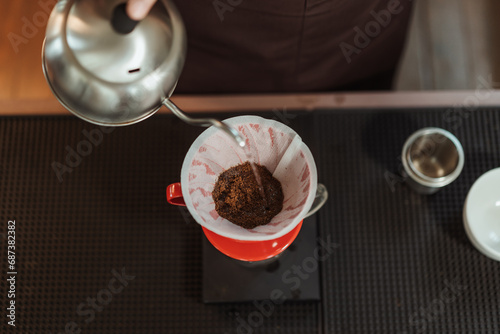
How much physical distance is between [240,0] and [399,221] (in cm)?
63

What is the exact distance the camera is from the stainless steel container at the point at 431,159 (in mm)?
902

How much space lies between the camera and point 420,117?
1010mm

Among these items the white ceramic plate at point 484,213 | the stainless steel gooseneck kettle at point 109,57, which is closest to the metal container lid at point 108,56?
the stainless steel gooseneck kettle at point 109,57

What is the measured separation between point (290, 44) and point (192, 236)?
0.56 m

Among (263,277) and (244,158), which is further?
(263,277)

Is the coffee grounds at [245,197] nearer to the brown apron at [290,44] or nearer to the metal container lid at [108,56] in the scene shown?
the metal container lid at [108,56]

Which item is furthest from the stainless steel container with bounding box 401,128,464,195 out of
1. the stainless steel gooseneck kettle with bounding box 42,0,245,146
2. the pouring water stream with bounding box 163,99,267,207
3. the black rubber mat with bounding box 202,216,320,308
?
the stainless steel gooseneck kettle with bounding box 42,0,245,146

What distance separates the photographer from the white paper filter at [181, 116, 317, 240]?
64 centimetres

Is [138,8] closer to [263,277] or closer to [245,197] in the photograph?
[245,197]

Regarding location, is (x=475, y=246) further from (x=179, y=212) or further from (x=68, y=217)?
(x=68, y=217)

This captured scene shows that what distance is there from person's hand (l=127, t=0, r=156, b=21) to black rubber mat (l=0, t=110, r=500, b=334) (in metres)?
0.48

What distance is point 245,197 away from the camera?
0.71m

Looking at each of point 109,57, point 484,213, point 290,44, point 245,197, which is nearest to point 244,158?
point 245,197

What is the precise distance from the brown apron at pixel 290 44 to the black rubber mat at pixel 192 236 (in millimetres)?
221
